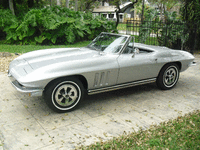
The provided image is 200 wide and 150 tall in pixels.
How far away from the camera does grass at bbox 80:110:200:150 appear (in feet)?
9.91

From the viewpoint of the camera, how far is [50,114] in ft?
13.3

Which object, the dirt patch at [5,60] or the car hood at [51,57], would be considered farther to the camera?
the dirt patch at [5,60]

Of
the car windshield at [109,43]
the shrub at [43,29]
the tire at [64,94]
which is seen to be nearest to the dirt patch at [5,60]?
the shrub at [43,29]

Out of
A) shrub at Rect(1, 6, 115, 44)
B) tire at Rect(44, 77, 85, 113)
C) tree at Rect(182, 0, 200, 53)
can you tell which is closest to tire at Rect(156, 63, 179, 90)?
tire at Rect(44, 77, 85, 113)

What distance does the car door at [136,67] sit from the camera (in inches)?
177

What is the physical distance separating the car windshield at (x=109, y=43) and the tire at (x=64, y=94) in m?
1.13

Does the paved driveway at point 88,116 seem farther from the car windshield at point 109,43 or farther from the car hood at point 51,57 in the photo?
the car windshield at point 109,43

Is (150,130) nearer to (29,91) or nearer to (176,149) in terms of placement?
(176,149)

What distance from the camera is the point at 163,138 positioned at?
10.6ft

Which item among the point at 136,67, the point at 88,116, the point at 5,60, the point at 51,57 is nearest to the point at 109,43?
the point at 136,67

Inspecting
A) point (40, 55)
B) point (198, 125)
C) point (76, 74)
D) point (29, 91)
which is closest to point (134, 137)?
point (198, 125)

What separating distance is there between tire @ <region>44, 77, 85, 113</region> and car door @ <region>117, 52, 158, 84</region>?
971 millimetres

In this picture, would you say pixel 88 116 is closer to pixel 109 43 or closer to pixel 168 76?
pixel 109 43

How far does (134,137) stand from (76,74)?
1.51 meters
